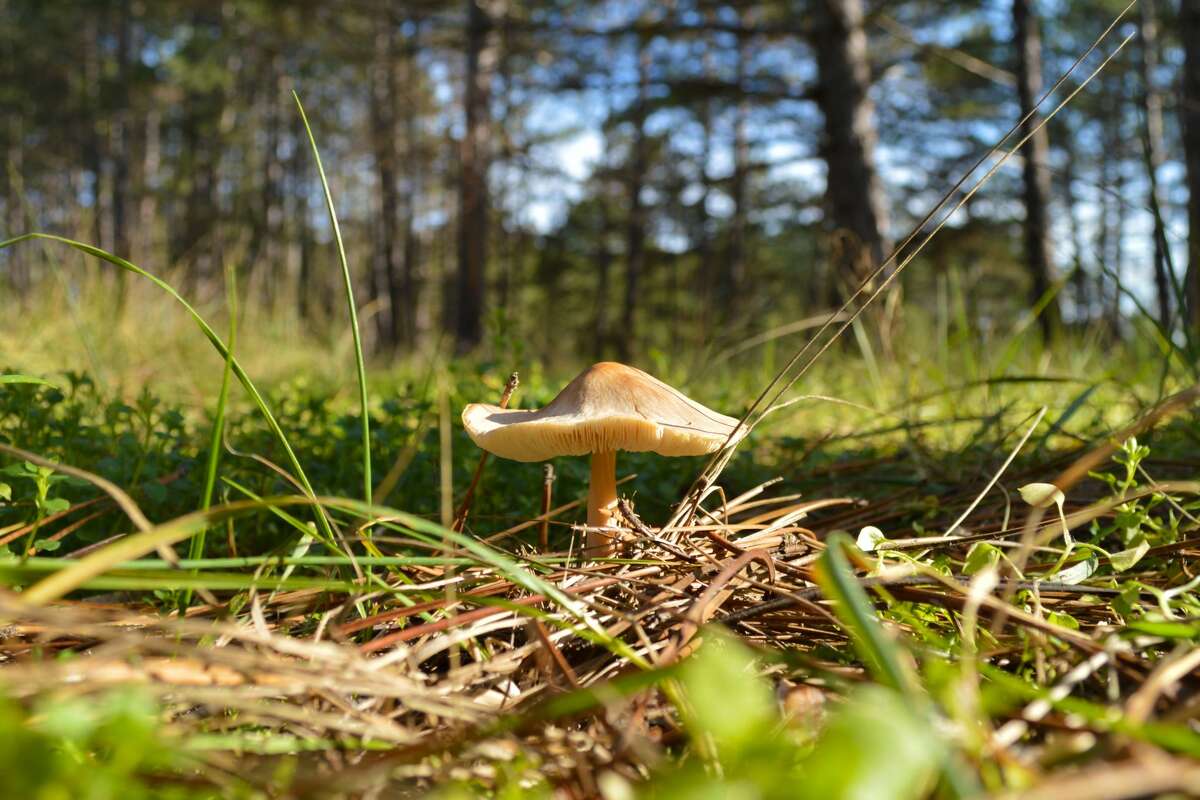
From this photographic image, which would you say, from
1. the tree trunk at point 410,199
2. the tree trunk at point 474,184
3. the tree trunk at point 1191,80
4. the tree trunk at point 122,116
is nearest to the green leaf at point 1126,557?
the tree trunk at point 1191,80

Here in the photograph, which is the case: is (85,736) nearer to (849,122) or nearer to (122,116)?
(849,122)

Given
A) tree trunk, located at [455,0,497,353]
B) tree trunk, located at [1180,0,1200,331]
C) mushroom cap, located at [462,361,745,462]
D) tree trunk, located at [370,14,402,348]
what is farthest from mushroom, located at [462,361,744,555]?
tree trunk, located at [370,14,402,348]

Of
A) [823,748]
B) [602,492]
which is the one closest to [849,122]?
[602,492]

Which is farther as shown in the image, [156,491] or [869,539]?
[156,491]

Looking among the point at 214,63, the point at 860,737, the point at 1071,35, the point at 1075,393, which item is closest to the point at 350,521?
the point at 860,737

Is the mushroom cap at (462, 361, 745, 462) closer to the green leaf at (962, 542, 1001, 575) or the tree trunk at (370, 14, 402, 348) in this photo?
the green leaf at (962, 542, 1001, 575)

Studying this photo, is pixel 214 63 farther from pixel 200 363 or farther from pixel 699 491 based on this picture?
pixel 699 491

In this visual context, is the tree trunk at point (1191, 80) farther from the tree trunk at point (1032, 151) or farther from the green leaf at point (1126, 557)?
the green leaf at point (1126, 557)
